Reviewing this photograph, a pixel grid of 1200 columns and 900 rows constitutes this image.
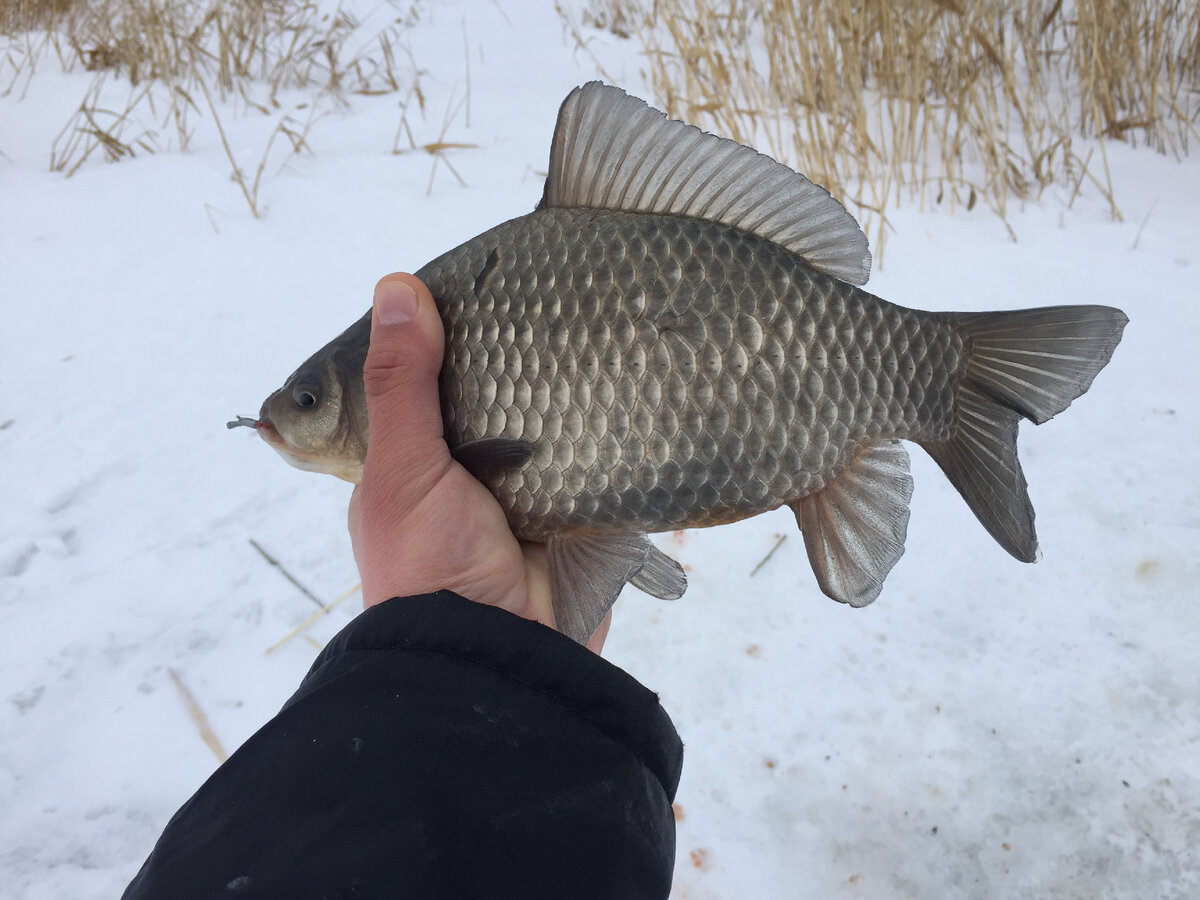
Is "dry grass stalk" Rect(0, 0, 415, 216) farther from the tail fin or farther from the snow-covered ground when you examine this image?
the tail fin

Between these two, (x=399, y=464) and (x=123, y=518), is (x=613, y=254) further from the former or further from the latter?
(x=123, y=518)

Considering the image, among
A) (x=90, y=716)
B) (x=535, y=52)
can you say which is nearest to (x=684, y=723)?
(x=90, y=716)

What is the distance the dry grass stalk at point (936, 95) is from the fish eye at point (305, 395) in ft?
6.34

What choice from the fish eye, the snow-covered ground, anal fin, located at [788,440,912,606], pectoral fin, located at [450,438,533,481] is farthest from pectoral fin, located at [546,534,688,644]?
the snow-covered ground

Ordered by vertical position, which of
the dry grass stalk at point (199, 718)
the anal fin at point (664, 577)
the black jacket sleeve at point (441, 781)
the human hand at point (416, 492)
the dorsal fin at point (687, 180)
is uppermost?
the dorsal fin at point (687, 180)

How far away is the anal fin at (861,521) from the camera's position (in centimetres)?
113

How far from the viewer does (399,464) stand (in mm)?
1116

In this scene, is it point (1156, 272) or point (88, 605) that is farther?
point (1156, 272)

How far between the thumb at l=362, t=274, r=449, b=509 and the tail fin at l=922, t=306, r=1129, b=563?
0.66 m

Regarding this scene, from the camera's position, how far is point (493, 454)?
1.06 meters

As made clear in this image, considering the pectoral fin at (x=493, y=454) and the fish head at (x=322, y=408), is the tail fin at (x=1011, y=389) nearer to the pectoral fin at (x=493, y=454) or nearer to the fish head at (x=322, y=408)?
the pectoral fin at (x=493, y=454)

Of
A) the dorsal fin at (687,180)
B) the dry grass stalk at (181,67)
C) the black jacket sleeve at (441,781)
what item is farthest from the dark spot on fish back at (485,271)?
the dry grass stalk at (181,67)

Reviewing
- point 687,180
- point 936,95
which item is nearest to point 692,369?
point 687,180

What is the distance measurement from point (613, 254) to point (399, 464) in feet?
1.28
